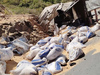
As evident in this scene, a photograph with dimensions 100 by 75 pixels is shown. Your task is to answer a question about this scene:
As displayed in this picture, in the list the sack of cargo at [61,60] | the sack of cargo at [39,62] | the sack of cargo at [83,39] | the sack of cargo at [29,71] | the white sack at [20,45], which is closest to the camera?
the sack of cargo at [29,71]

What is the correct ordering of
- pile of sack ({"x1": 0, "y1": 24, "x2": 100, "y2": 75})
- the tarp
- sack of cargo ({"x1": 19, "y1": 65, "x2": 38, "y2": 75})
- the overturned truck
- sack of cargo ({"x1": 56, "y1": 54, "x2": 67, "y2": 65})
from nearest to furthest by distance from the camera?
1. sack of cargo ({"x1": 19, "y1": 65, "x2": 38, "y2": 75})
2. pile of sack ({"x1": 0, "y1": 24, "x2": 100, "y2": 75})
3. sack of cargo ({"x1": 56, "y1": 54, "x2": 67, "y2": 65})
4. the tarp
5. the overturned truck

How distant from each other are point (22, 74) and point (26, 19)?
15.5 feet

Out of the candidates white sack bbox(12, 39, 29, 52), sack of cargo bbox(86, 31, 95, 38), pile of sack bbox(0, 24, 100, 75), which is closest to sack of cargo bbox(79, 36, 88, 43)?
pile of sack bbox(0, 24, 100, 75)

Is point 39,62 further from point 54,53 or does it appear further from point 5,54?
point 5,54

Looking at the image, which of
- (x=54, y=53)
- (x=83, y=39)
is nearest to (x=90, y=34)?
(x=83, y=39)

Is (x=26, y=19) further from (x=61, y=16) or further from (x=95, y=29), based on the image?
(x=95, y=29)

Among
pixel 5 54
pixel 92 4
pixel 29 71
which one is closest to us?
pixel 29 71

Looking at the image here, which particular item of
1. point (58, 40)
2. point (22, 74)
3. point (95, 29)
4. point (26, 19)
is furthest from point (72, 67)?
point (26, 19)

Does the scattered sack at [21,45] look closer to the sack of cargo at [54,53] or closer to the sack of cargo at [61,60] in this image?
the sack of cargo at [54,53]

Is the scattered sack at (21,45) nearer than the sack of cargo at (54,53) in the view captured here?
No

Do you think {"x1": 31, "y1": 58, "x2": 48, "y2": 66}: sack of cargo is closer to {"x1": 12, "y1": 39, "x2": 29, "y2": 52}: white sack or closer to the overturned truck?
{"x1": 12, "y1": 39, "x2": 29, "y2": 52}: white sack

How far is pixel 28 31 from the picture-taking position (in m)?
7.40

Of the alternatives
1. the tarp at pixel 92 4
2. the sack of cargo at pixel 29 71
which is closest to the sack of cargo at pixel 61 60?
the sack of cargo at pixel 29 71

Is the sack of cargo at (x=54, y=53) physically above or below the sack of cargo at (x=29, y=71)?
above
